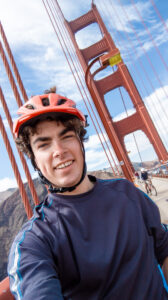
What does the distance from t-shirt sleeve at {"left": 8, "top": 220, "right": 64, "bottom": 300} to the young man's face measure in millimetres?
329

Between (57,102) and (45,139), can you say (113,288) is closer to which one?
(45,139)

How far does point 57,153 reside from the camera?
1009 mm

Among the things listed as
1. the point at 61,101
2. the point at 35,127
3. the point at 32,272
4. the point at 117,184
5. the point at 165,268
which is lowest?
the point at 165,268

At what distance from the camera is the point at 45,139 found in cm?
104

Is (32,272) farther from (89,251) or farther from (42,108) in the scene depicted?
(42,108)

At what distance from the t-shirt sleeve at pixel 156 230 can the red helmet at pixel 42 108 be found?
0.68 m

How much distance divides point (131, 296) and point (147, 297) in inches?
3.2

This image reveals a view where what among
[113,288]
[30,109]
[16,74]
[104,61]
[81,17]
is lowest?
[113,288]

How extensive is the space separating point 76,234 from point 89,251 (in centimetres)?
8

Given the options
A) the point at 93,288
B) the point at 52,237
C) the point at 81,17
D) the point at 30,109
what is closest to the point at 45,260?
the point at 52,237

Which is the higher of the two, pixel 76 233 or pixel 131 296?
pixel 76 233

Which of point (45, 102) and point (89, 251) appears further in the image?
point (45, 102)

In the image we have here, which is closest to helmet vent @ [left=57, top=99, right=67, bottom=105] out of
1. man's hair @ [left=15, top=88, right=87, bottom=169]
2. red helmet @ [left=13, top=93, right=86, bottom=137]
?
red helmet @ [left=13, top=93, right=86, bottom=137]

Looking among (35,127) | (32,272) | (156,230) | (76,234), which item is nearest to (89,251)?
(76,234)
